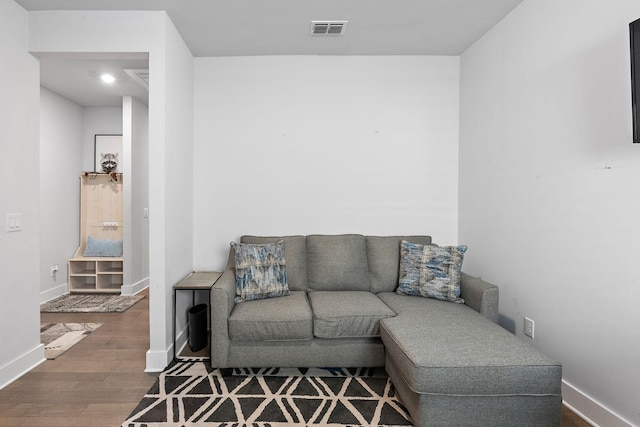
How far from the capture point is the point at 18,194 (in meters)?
2.45

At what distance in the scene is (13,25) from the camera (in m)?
2.39

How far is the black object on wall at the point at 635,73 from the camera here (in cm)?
151

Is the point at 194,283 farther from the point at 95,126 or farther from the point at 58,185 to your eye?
the point at 95,126

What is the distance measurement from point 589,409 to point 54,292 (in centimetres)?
551

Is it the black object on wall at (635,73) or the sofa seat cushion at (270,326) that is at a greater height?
the black object on wall at (635,73)

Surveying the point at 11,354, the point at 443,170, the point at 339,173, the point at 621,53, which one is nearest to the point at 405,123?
the point at 443,170

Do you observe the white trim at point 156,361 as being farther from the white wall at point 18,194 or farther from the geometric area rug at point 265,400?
the white wall at point 18,194

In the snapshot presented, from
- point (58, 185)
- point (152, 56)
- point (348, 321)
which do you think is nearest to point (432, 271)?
point (348, 321)

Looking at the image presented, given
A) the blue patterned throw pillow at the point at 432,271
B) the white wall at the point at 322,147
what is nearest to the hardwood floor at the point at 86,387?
the white wall at the point at 322,147

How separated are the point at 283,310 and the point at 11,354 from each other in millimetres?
1903

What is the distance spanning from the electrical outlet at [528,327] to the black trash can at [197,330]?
8.03ft

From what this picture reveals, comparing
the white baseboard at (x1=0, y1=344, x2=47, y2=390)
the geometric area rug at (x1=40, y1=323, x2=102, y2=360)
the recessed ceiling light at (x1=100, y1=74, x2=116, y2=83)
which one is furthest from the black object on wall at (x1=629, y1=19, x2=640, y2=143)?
the recessed ceiling light at (x1=100, y1=74, x2=116, y2=83)

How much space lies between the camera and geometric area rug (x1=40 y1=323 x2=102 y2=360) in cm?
284

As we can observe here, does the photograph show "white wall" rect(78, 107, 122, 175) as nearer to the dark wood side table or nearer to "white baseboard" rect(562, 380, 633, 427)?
the dark wood side table
